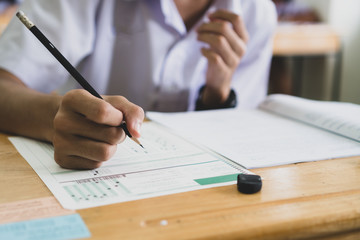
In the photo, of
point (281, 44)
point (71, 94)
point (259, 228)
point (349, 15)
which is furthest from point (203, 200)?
point (349, 15)

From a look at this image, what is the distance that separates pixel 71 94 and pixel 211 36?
1.63ft

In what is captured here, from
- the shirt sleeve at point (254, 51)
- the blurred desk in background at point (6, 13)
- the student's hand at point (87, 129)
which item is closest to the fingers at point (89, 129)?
the student's hand at point (87, 129)

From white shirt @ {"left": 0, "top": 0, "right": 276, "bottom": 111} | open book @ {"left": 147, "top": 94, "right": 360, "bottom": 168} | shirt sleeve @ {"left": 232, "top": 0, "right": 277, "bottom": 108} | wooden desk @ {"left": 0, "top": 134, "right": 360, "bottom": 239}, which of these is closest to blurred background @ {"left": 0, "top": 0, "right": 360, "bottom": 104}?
shirt sleeve @ {"left": 232, "top": 0, "right": 277, "bottom": 108}

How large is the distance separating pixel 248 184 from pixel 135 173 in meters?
0.14

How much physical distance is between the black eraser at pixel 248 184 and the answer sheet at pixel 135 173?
3cm

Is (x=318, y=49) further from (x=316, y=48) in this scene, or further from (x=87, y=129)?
(x=87, y=129)

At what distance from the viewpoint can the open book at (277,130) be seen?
25.6 inches

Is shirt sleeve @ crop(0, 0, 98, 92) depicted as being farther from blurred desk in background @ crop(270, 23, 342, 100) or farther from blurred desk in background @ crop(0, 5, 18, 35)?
blurred desk in background @ crop(270, 23, 342, 100)

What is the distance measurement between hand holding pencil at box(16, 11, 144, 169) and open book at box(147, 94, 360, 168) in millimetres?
162

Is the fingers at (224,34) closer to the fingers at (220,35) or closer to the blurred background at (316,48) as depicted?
the fingers at (220,35)

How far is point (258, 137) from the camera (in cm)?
74

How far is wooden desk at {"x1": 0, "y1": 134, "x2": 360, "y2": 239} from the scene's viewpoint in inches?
16.4

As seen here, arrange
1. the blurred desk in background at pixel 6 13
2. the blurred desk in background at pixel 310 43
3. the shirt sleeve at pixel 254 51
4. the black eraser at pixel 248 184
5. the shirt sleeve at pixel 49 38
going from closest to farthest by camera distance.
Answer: the black eraser at pixel 248 184 < the shirt sleeve at pixel 49 38 < the shirt sleeve at pixel 254 51 < the blurred desk in background at pixel 6 13 < the blurred desk in background at pixel 310 43

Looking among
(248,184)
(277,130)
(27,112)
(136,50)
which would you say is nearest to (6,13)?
(136,50)
